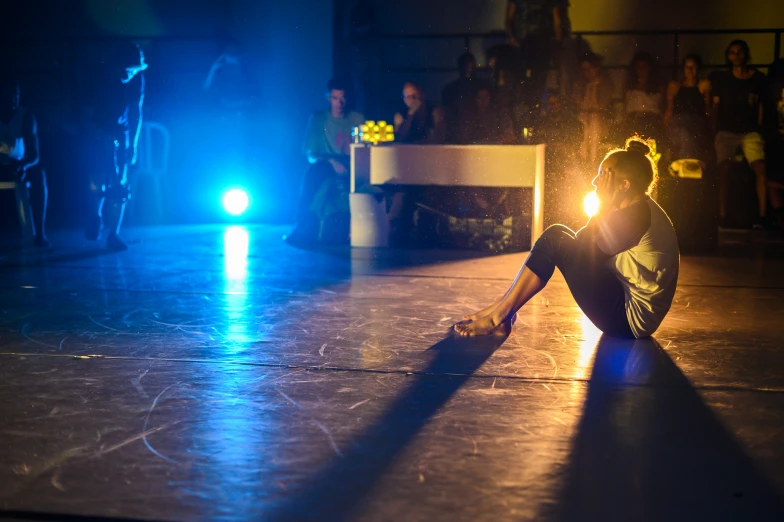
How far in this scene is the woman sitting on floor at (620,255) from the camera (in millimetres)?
3232

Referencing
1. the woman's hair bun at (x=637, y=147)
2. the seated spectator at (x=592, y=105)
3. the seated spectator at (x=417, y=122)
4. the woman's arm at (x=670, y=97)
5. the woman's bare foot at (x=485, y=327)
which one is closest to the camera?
the woman's hair bun at (x=637, y=147)

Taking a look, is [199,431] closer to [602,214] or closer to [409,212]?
[602,214]

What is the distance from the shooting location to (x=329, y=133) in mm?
7598

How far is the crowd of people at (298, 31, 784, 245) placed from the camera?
24.7ft

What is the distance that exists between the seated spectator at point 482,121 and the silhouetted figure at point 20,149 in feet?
11.8

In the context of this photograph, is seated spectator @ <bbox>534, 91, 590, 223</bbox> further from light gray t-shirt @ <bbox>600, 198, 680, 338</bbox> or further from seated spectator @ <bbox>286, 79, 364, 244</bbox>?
light gray t-shirt @ <bbox>600, 198, 680, 338</bbox>

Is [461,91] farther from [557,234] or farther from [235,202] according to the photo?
[557,234]

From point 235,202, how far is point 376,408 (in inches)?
294

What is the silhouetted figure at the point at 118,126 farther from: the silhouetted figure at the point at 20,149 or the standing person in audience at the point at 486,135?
the standing person in audience at the point at 486,135

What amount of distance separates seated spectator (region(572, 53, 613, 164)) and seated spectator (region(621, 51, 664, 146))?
0.22 m

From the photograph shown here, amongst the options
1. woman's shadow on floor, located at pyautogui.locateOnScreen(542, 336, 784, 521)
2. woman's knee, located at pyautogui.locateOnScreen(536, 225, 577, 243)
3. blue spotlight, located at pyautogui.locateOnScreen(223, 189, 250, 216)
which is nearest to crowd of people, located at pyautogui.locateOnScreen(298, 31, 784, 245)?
blue spotlight, located at pyautogui.locateOnScreen(223, 189, 250, 216)

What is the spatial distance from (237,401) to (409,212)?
14.8ft

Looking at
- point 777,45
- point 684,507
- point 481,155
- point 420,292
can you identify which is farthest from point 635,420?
point 777,45

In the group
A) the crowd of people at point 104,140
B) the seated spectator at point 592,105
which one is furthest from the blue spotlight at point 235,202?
the seated spectator at point 592,105
